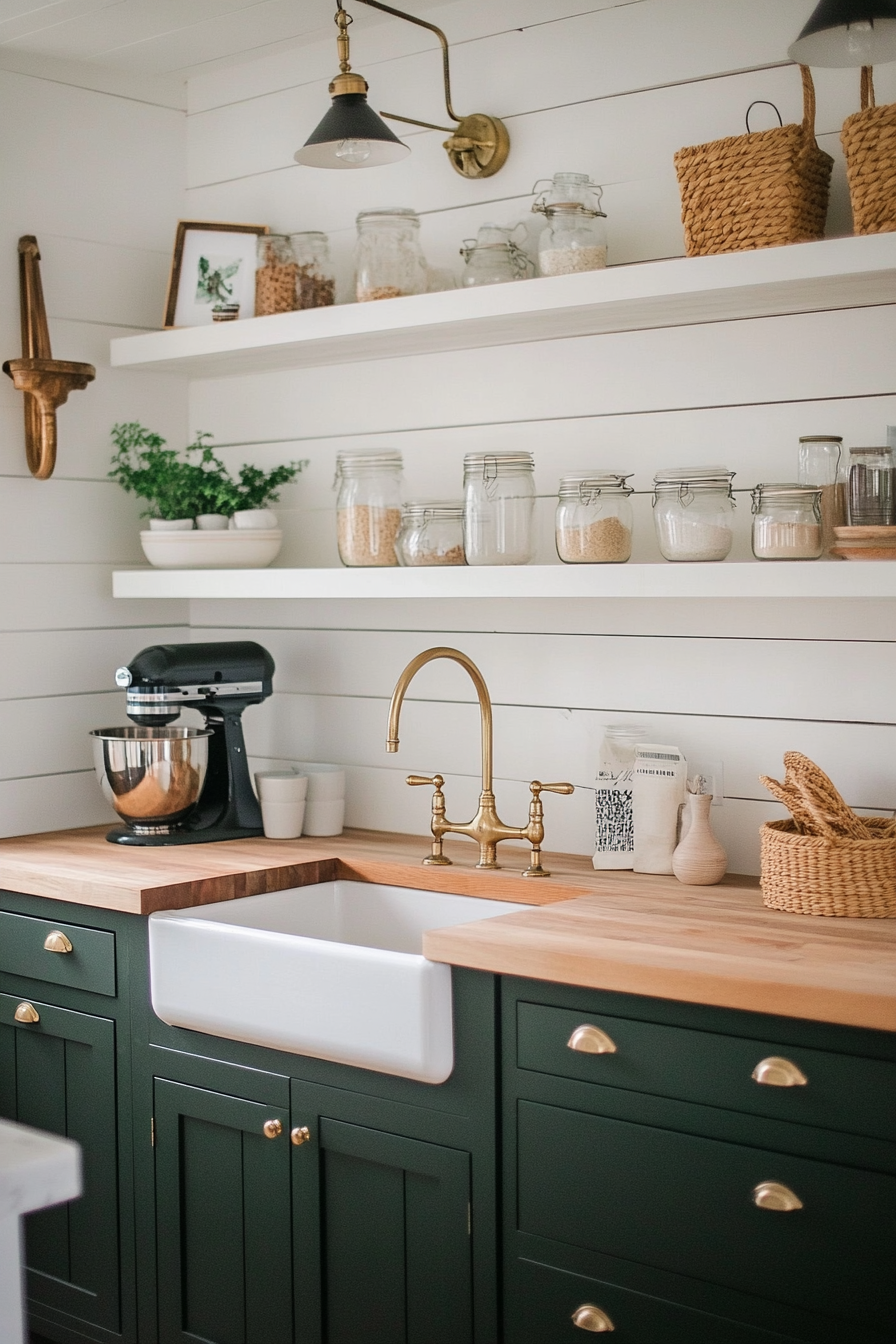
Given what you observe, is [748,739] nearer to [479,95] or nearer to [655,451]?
[655,451]

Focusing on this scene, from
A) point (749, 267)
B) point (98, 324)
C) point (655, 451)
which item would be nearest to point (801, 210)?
point (749, 267)

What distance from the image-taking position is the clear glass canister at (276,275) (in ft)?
9.55

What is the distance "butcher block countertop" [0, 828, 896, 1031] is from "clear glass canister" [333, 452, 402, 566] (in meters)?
0.58

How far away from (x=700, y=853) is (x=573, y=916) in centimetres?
36

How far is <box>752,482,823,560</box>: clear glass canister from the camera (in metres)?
2.21

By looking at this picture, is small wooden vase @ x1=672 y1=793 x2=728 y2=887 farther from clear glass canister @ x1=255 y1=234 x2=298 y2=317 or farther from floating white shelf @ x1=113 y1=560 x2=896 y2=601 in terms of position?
clear glass canister @ x1=255 y1=234 x2=298 y2=317

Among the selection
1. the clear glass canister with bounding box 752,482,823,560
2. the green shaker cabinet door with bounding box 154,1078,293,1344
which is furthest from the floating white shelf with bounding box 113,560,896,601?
the green shaker cabinet door with bounding box 154,1078,293,1344

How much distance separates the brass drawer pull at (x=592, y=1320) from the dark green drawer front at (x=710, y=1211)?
0.27ft

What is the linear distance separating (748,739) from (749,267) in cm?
81

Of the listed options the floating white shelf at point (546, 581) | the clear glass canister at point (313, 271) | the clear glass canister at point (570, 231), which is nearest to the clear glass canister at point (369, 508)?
the floating white shelf at point (546, 581)

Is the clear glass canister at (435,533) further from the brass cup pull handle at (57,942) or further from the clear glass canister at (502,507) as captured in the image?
the brass cup pull handle at (57,942)

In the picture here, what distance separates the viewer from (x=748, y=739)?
8.25 ft

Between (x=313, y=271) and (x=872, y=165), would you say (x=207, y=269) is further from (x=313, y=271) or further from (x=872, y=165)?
(x=872, y=165)

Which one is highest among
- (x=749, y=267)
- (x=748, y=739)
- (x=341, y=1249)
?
(x=749, y=267)
